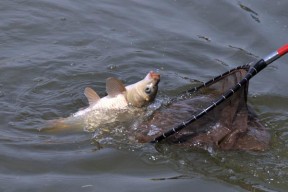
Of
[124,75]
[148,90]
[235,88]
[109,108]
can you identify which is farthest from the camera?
[124,75]

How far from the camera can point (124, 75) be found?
21.7 ft

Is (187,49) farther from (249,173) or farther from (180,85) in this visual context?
(249,173)

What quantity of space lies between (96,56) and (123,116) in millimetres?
1870

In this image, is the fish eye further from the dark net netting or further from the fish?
the dark net netting

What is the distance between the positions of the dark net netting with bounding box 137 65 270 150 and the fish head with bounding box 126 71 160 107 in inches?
7.0

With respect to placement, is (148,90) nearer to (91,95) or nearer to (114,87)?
(114,87)

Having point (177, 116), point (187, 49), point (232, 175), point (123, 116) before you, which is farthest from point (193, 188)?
point (187, 49)

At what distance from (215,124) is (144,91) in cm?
76

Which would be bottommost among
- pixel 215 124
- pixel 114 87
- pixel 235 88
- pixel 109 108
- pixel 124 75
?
pixel 215 124

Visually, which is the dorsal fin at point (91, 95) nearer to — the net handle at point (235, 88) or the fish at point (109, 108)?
the fish at point (109, 108)

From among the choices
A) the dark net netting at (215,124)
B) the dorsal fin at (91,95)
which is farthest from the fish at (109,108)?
the dark net netting at (215,124)

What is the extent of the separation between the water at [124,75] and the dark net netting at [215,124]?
102 mm

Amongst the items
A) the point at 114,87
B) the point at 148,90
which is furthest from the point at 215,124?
Answer: the point at 114,87

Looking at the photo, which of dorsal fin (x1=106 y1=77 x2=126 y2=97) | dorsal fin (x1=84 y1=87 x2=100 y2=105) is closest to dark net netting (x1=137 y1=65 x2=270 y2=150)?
dorsal fin (x1=106 y1=77 x2=126 y2=97)
